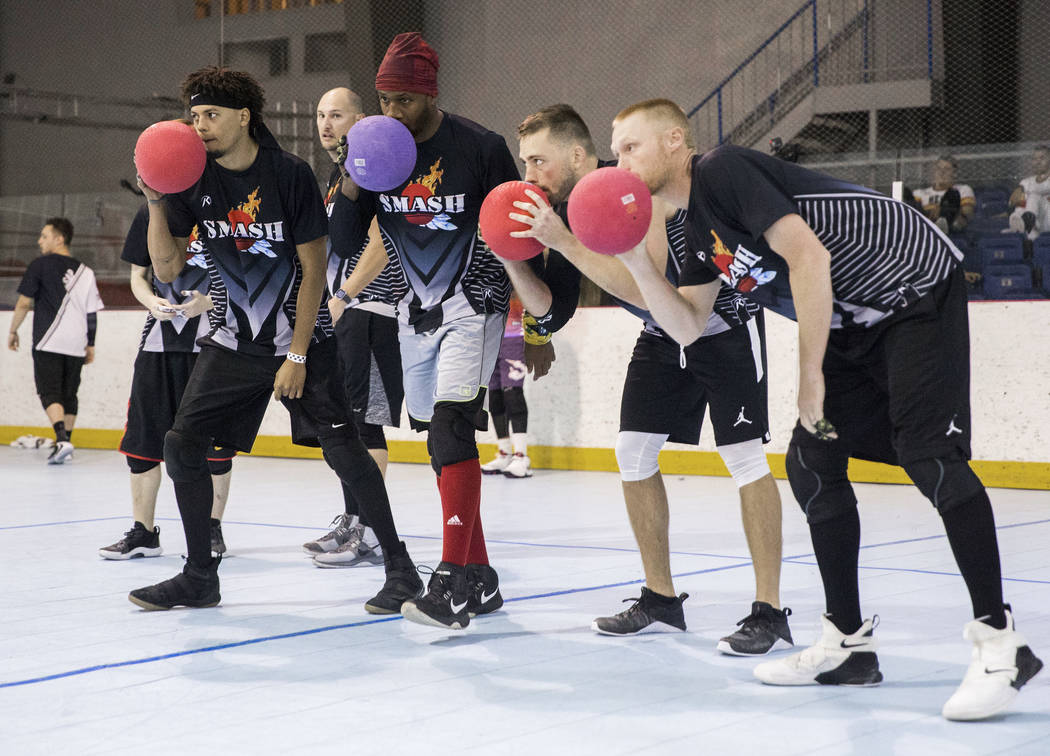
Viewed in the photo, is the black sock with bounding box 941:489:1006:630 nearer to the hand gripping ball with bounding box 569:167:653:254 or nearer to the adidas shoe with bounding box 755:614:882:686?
the adidas shoe with bounding box 755:614:882:686

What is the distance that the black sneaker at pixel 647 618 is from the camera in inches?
135

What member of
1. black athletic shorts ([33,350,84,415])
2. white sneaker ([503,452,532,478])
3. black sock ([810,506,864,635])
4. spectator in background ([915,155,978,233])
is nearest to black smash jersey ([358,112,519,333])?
black sock ([810,506,864,635])

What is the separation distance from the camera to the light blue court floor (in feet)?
8.00

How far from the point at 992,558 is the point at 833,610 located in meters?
0.42

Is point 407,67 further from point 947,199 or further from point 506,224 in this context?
point 947,199

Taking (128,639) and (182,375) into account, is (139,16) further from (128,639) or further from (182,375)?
(128,639)

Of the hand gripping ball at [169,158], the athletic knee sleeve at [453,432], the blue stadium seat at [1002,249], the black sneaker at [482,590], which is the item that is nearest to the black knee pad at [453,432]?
the athletic knee sleeve at [453,432]

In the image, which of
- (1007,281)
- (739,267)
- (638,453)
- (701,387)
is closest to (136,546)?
Result: (638,453)

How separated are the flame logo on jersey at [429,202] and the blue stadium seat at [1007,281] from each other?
526 cm

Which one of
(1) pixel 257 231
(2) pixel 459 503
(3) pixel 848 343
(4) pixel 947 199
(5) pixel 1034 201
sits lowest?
(2) pixel 459 503

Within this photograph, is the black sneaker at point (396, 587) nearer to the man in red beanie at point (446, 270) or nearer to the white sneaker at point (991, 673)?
the man in red beanie at point (446, 270)

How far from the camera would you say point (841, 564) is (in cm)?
280

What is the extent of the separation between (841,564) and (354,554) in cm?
243

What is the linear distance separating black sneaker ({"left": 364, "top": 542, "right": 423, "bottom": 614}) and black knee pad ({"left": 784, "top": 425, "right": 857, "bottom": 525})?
4.51 feet
